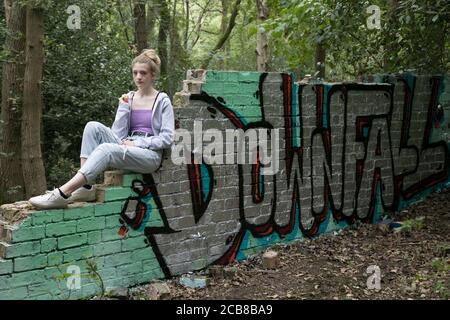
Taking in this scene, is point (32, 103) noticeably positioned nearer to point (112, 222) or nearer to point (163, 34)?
point (112, 222)

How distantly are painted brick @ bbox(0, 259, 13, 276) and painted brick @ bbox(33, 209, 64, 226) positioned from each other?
1.22 feet

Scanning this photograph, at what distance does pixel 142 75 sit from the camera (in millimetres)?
5027

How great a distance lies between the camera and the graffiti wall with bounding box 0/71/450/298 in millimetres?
4828

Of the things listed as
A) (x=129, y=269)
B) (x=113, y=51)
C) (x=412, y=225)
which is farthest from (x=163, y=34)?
(x=129, y=269)

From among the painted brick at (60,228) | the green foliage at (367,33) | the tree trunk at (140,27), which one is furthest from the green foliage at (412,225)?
the tree trunk at (140,27)

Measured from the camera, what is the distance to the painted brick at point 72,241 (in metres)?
4.62

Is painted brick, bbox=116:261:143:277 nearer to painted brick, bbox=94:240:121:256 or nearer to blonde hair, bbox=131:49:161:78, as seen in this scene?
painted brick, bbox=94:240:121:256

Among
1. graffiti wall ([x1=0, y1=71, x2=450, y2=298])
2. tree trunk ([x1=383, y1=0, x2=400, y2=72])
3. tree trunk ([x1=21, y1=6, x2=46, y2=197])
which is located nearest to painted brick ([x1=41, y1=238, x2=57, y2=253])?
graffiti wall ([x1=0, y1=71, x2=450, y2=298])

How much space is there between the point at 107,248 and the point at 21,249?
804 mm

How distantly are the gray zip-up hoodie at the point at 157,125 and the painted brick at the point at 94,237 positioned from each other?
35.4 inches

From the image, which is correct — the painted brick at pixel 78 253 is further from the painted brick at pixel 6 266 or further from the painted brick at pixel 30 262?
the painted brick at pixel 6 266

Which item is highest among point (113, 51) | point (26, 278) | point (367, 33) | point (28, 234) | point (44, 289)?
point (367, 33)

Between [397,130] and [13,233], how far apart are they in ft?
18.5

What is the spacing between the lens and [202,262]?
5715 millimetres
